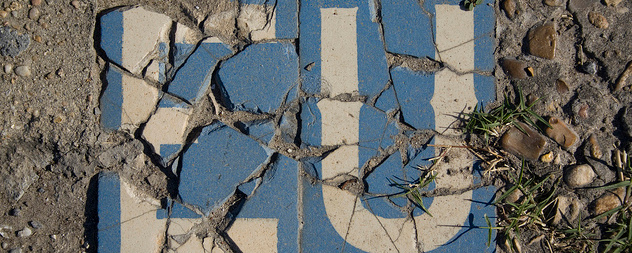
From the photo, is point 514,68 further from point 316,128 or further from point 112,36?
point 112,36

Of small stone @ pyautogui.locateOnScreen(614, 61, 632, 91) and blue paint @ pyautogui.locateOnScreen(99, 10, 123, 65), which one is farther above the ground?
blue paint @ pyautogui.locateOnScreen(99, 10, 123, 65)

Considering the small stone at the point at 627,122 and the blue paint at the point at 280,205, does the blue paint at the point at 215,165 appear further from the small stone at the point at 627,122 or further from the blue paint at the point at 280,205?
the small stone at the point at 627,122

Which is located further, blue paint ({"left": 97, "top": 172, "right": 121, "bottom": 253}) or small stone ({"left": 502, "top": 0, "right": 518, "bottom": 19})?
small stone ({"left": 502, "top": 0, "right": 518, "bottom": 19})

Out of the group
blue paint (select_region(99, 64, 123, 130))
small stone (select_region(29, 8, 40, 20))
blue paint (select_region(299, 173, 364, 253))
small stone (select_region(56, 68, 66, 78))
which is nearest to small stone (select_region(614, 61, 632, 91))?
blue paint (select_region(299, 173, 364, 253))

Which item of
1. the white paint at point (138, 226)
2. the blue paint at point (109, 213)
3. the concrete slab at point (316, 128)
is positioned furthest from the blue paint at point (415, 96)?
the blue paint at point (109, 213)

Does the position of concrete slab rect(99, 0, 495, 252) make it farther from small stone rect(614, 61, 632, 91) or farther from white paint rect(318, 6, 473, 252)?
small stone rect(614, 61, 632, 91)

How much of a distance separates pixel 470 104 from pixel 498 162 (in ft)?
1.03

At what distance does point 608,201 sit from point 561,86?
0.60m

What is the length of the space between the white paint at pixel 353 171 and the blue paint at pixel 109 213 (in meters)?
0.99

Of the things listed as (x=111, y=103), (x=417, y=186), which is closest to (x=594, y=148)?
(x=417, y=186)

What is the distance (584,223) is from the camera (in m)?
1.99

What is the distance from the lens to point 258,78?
A: 2.00 metres

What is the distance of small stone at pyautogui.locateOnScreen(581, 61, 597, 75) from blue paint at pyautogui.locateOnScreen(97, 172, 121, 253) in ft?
7.69

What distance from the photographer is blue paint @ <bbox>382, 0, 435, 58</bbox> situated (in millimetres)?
2031
